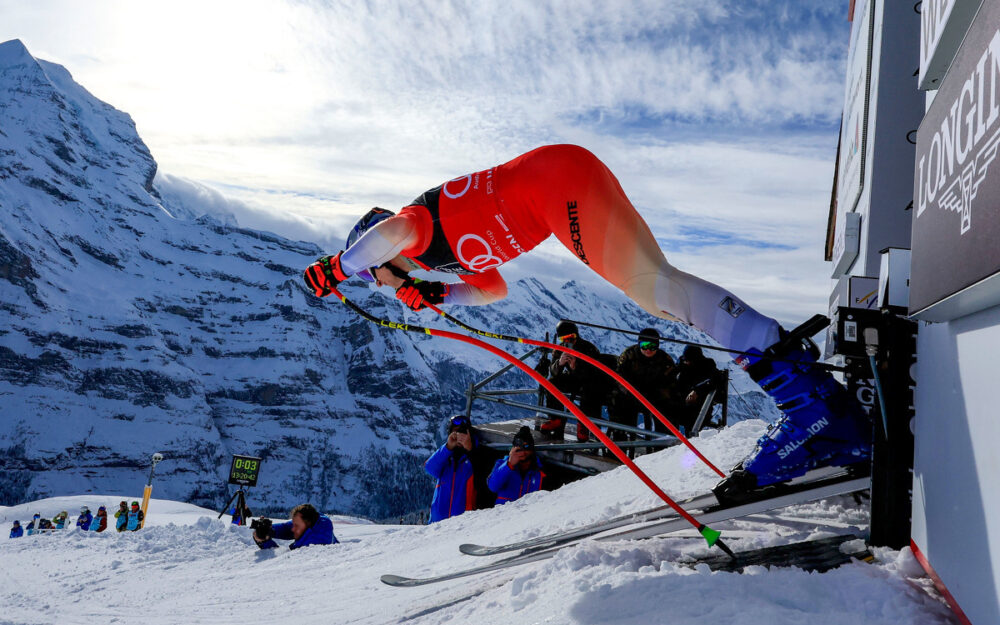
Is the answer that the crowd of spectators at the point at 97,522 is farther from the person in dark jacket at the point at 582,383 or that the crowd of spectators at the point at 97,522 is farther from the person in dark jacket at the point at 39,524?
the person in dark jacket at the point at 582,383

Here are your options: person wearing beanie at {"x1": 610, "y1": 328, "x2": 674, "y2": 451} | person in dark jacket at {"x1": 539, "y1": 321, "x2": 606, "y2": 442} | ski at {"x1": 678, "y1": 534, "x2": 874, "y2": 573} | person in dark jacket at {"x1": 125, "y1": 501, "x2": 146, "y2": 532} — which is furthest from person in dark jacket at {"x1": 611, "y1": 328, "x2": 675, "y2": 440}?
person in dark jacket at {"x1": 125, "y1": 501, "x2": 146, "y2": 532}

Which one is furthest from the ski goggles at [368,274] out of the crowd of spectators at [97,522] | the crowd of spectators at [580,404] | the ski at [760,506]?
the crowd of spectators at [97,522]

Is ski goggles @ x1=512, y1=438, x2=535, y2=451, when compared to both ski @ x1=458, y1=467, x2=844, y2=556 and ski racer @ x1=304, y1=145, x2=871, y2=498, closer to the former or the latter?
ski racer @ x1=304, y1=145, x2=871, y2=498

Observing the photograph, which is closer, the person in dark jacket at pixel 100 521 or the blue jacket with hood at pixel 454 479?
the blue jacket with hood at pixel 454 479

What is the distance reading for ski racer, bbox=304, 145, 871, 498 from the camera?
8.39ft

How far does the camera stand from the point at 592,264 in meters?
3.08

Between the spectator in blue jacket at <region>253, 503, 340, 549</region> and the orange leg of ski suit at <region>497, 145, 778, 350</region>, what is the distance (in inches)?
153

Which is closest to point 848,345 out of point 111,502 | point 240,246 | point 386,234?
point 386,234

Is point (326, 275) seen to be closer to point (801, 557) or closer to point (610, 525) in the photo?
point (610, 525)

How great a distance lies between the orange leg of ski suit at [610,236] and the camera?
2.62 metres

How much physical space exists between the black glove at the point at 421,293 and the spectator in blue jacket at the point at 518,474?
2.15 meters

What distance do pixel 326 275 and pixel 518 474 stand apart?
3.01 metres

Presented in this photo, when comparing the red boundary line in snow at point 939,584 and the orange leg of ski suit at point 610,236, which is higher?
the orange leg of ski suit at point 610,236

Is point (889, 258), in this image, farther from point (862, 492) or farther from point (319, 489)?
point (319, 489)
